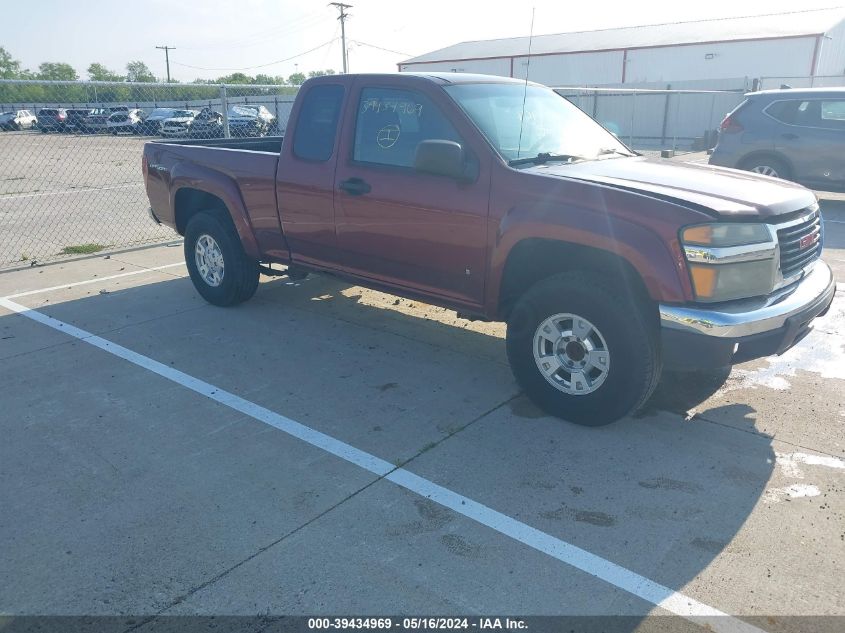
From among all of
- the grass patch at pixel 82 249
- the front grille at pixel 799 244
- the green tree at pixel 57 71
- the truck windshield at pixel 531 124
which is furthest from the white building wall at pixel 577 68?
the green tree at pixel 57 71

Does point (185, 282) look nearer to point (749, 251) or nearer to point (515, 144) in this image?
point (515, 144)

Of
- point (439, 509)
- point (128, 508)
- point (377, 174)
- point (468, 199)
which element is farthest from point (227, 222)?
point (439, 509)

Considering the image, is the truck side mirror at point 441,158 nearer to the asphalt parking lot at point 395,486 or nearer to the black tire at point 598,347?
the black tire at point 598,347

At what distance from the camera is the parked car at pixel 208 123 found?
21.1 meters

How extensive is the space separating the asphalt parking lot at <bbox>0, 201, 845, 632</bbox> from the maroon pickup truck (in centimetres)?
56

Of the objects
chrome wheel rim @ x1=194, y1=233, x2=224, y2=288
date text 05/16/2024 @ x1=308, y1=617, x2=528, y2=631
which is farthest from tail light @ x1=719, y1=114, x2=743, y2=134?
date text 05/16/2024 @ x1=308, y1=617, x2=528, y2=631

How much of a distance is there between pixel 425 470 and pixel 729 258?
192 cm

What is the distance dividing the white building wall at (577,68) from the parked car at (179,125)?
17.9 m

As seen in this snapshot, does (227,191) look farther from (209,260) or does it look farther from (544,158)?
(544,158)

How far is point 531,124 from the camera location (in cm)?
472

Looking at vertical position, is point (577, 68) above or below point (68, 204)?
above

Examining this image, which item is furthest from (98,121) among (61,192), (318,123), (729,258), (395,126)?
(729,258)

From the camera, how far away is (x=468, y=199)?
425 cm

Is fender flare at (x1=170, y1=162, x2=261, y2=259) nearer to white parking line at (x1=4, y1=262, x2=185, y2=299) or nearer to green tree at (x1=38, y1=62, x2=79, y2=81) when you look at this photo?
white parking line at (x1=4, y1=262, x2=185, y2=299)
